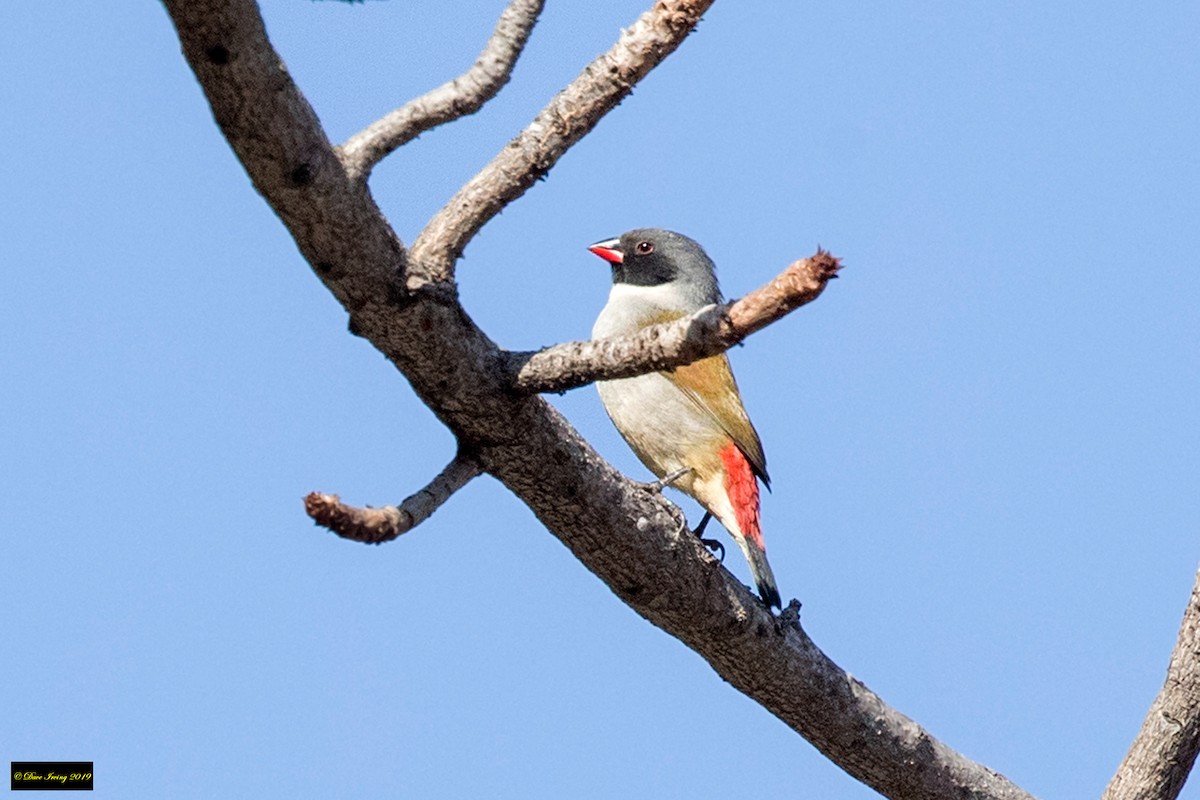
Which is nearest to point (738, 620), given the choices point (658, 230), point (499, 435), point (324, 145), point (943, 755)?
point (943, 755)

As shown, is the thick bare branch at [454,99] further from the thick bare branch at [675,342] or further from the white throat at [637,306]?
the white throat at [637,306]

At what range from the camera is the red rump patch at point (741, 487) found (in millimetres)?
5980

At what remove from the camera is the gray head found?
7.55 meters

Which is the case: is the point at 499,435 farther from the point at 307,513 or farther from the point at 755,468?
the point at 755,468

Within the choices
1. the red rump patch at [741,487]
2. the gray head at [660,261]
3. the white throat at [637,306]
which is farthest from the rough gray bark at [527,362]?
the gray head at [660,261]

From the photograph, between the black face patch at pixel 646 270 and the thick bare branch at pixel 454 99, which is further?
the black face patch at pixel 646 270

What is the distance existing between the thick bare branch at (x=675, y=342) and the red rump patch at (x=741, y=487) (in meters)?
2.69

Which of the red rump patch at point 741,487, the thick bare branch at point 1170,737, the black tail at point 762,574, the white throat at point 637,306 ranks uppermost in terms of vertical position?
the white throat at point 637,306

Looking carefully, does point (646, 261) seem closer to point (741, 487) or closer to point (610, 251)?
point (610, 251)

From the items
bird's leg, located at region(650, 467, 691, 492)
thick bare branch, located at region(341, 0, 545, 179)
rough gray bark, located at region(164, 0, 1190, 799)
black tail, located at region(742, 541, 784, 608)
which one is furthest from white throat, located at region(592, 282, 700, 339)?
thick bare branch, located at region(341, 0, 545, 179)

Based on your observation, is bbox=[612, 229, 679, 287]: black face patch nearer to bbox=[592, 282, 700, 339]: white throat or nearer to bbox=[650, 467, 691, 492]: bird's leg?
bbox=[592, 282, 700, 339]: white throat

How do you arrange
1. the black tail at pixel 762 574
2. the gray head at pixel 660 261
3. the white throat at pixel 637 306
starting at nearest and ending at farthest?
the black tail at pixel 762 574, the white throat at pixel 637 306, the gray head at pixel 660 261

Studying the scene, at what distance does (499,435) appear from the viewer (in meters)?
3.55

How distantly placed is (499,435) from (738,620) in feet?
4.12
